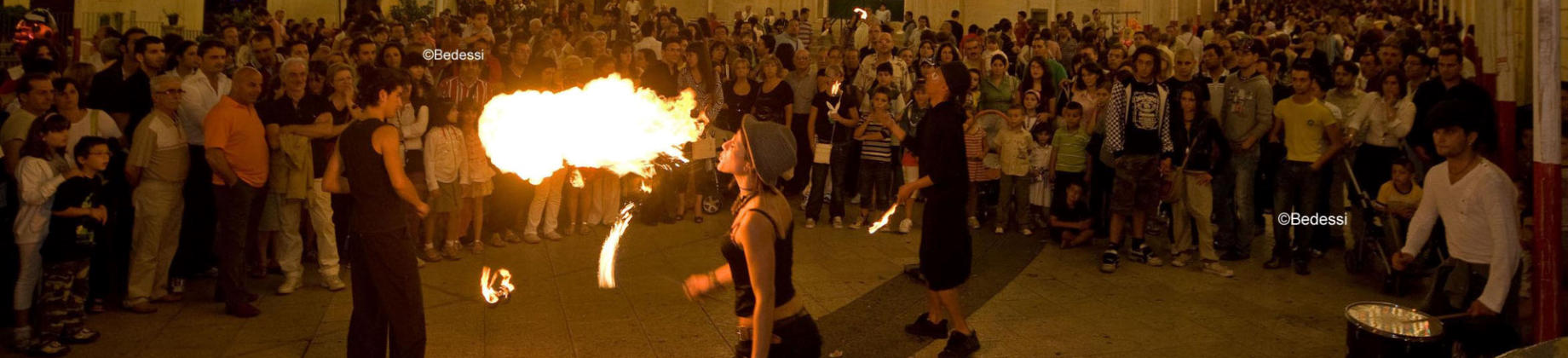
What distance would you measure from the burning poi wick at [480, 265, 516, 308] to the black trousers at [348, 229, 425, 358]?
6.29 ft

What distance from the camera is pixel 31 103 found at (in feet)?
22.9

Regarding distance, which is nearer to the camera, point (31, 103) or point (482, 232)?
point (31, 103)

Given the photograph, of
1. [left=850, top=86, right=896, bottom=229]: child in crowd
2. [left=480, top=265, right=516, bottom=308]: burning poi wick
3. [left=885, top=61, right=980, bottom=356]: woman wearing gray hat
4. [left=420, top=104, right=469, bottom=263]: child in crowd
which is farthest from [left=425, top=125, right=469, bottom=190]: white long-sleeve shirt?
[left=885, top=61, right=980, bottom=356]: woman wearing gray hat

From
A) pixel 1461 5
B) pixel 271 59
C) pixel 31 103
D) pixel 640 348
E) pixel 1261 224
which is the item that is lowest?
pixel 640 348

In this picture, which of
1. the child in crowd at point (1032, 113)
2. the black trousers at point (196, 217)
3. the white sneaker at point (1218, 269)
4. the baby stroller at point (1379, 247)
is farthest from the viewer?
the child in crowd at point (1032, 113)

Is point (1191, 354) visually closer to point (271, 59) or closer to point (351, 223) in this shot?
point (351, 223)

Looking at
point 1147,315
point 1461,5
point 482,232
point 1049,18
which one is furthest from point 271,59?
point 1049,18

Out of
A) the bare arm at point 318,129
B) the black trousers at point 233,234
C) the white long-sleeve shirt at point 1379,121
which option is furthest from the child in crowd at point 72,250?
the white long-sleeve shirt at point 1379,121

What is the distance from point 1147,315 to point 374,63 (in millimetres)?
6574

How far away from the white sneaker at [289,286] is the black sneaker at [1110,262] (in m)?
5.93

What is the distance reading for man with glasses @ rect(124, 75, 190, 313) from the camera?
23.6 feet

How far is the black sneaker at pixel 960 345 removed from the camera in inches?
246

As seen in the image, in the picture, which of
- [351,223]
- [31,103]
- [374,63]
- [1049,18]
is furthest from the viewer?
[1049,18]

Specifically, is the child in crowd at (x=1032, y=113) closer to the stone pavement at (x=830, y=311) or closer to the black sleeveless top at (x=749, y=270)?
the stone pavement at (x=830, y=311)
